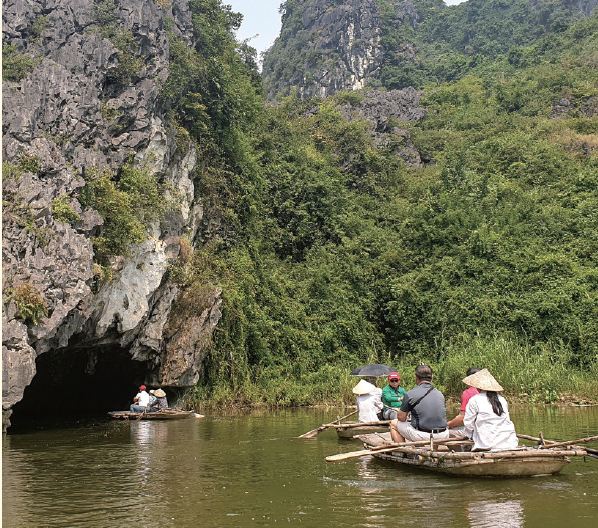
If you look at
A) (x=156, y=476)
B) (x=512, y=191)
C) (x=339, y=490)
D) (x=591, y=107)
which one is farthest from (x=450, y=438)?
(x=591, y=107)

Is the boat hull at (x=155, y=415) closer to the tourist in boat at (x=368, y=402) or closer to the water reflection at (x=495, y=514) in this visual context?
the tourist in boat at (x=368, y=402)

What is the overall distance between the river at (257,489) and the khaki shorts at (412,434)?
0.43 m

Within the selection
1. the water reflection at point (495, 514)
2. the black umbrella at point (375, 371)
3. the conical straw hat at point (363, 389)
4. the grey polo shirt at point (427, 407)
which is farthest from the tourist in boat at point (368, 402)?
the water reflection at point (495, 514)

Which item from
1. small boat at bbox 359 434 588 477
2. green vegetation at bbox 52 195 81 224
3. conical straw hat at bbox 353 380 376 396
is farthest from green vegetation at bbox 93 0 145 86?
small boat at bbox 359 434 588 477

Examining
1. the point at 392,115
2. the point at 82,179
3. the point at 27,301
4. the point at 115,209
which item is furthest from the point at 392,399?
the point at 392,115

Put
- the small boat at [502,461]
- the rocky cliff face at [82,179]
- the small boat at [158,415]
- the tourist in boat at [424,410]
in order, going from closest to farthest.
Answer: the small boat at [502,461]
the tourist in boat at [424,410]
the rocky cliff face at [82,179]
the small boat at [158,415]

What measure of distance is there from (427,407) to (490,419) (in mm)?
1031

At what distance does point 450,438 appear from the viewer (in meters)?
8.87

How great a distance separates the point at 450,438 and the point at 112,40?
15.4 metres

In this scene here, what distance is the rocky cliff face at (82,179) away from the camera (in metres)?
12.9

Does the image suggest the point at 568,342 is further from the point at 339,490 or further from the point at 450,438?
the point at 339,490

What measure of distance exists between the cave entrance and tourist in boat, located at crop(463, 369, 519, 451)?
1136 cm

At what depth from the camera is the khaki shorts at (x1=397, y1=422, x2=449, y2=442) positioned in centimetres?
895

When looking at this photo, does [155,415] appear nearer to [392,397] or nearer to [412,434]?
[392,397]
